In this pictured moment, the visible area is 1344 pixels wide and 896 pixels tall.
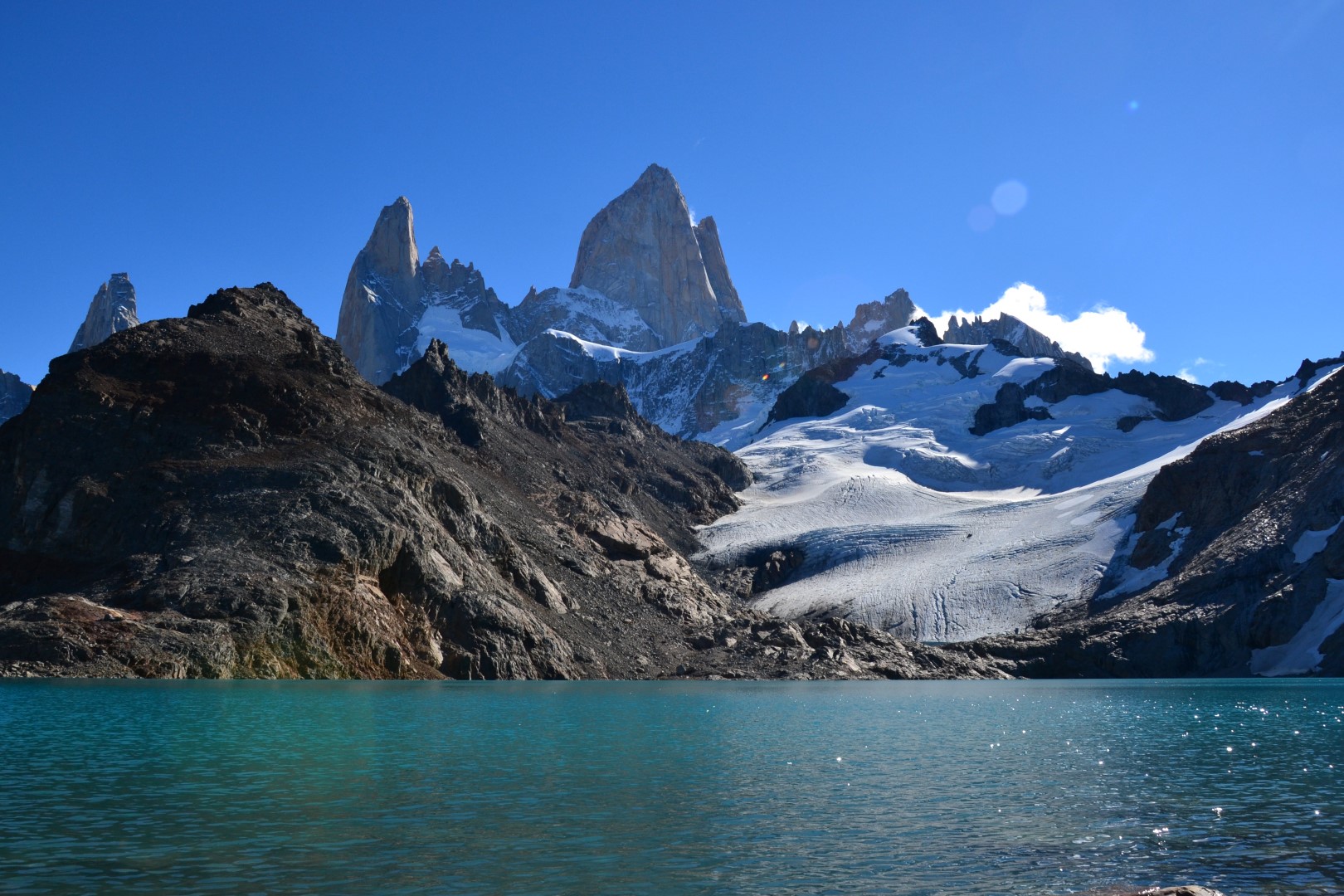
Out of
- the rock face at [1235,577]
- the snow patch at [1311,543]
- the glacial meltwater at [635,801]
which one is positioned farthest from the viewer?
the snow patch at [1311,543]

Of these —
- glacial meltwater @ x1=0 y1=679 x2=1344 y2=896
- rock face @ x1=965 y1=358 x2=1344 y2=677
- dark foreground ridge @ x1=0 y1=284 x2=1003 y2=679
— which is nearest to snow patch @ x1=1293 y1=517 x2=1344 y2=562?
rock face @ x1=965 y1=358 x2=1344 y2=677

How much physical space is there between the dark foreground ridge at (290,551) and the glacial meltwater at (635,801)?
24.5 meters

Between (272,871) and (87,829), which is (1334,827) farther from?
(87,829)

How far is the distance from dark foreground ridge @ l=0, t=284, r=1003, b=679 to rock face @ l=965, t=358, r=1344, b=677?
17299mm

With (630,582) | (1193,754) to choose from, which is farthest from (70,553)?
(1193,754)

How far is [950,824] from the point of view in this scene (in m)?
25.3

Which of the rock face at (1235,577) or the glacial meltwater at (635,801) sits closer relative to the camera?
the glacial meltwater at (635,801)

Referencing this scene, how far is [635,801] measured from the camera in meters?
27.6

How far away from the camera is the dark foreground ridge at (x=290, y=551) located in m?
78.3

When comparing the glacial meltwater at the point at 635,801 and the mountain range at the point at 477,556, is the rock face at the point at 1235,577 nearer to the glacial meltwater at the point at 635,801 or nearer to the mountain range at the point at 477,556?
the mountain range at the point at 477,556

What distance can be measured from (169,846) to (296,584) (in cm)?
6517

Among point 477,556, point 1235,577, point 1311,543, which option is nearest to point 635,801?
point 477,556

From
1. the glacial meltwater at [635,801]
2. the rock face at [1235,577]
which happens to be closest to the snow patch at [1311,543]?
the rock face at [1235,577]

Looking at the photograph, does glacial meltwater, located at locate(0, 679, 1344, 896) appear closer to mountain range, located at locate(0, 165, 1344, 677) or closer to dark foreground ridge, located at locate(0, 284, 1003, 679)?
dark foreground ridge, located at locate(0, 284, 1003, 679)
